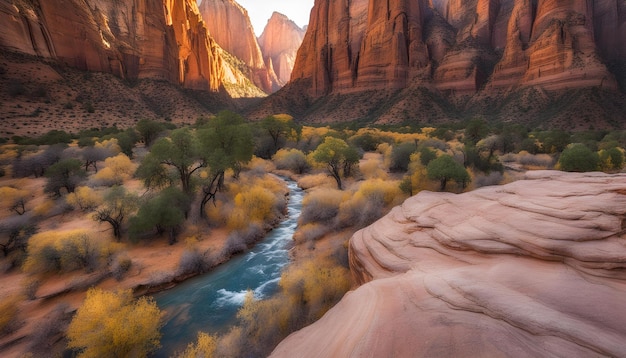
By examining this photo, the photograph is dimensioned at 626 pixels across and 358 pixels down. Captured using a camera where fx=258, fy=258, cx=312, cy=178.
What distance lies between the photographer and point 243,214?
16.6 metres

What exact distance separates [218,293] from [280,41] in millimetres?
197109

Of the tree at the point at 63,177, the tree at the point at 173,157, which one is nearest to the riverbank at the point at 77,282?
the tree at the point at 173,157

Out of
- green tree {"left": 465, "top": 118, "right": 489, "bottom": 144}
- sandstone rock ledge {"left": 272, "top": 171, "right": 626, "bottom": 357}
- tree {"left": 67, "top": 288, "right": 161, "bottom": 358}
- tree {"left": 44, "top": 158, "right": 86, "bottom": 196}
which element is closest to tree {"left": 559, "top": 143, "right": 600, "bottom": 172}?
green tree {"left": 465, "top": 118, "right": 489, "bottom": 144}

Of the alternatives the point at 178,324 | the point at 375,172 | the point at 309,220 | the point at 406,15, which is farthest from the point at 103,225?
the point at 406,15

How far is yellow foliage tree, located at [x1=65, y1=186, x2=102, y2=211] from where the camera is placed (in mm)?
17750

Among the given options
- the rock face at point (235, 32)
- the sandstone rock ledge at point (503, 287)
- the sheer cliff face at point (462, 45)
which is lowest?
the sandstone rock ledge at point (503, 287)

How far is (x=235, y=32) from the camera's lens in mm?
139375

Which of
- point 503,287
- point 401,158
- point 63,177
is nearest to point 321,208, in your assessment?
point 503,287

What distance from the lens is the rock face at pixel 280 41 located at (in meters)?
177

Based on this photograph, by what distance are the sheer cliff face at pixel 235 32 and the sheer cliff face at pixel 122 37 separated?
51.5 m

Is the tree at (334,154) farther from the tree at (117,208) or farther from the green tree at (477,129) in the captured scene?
the green tree at (477,129)

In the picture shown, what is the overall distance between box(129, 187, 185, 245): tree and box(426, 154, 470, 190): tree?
1557 cm

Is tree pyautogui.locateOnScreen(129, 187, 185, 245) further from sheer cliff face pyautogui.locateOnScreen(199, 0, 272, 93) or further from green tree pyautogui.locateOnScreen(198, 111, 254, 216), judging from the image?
sheer cliff face pyautogui.locateOnScreen(199, 0, 272, 93)

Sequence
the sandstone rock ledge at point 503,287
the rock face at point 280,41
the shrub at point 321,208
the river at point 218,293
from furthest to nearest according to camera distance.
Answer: the rock face at point 280,41 < the shrub at point 321,208 < the river at point 218,293 < the sandstone rock ledge at point 503,287
